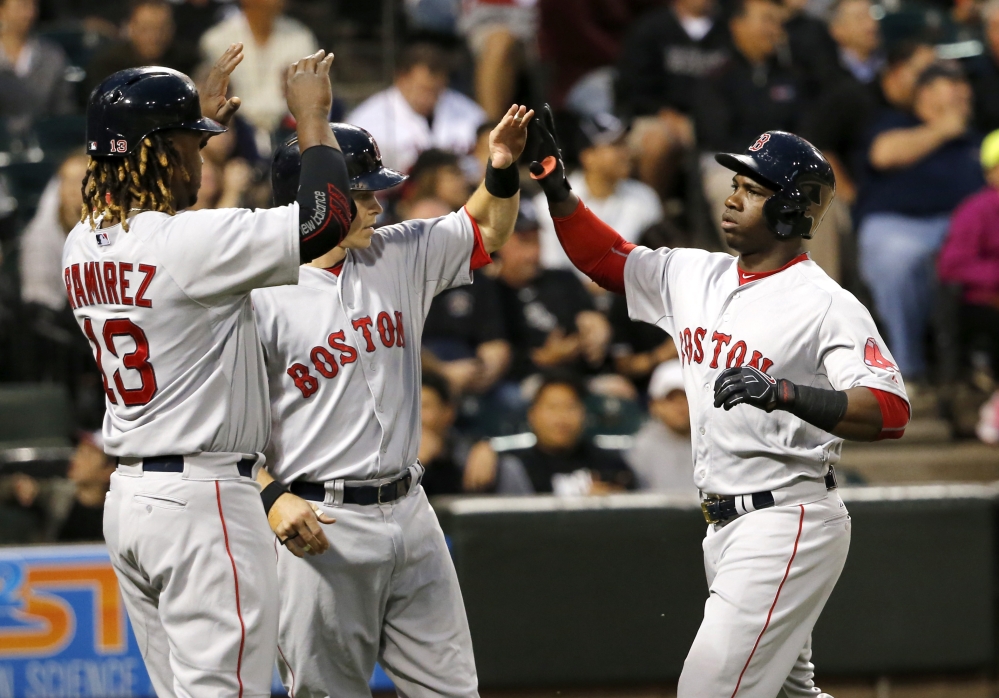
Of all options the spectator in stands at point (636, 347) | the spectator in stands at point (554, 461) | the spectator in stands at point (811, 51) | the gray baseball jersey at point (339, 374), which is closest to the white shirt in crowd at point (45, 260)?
the spectator in stands at point (554, 461)

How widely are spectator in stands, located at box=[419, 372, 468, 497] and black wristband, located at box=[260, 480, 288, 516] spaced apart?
104 inches

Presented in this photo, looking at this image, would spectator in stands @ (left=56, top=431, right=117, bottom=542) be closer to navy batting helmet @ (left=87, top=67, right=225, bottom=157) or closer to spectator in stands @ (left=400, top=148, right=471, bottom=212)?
spectator in stands @ (left=400, top=148, right=471, bottom=212)

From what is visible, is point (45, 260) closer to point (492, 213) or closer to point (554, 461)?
point (554, 461)

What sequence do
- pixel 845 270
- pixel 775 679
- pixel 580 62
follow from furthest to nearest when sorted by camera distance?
1. pixel 580 62
2. pixel 845 270
3. pixel 775 679

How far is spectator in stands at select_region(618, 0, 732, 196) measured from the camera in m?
8.77

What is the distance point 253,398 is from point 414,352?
0.57m

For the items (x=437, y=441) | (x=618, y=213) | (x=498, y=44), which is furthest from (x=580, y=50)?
(x=437, y=441)

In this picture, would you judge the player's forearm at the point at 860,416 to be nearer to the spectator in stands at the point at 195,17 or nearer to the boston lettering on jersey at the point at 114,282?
the boston lettering on jersey at the point at 114,282

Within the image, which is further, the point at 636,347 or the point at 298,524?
the point at 636,347

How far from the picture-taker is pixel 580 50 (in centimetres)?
965

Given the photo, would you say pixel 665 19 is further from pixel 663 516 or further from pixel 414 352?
pixel 414 352

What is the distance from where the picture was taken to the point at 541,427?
647cm

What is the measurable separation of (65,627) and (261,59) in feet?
12.7

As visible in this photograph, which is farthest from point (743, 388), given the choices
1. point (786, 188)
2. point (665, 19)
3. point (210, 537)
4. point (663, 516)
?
point (665, 19)
